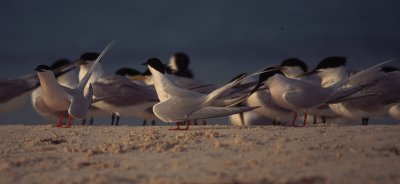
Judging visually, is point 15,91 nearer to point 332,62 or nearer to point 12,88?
point 12,88

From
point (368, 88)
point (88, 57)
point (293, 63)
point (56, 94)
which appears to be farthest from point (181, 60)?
point (56, 94)

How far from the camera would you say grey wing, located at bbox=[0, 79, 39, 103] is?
12.9 m

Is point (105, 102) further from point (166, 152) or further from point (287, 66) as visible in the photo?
point (166, 152)

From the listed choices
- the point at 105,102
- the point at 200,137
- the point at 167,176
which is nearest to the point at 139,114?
the point at 105,102

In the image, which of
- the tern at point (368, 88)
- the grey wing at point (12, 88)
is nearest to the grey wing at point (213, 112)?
Result: the tern at point (368, 88)

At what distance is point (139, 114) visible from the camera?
41.4ft

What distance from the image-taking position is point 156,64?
8812 mm

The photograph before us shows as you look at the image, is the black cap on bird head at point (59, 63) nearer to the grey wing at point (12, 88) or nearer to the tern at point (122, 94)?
the grey wing at point (12, 88)

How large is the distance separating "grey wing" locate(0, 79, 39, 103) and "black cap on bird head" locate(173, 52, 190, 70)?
5.59 metres

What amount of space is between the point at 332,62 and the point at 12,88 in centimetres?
637

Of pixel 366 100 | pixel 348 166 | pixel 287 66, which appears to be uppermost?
pixel 287 66

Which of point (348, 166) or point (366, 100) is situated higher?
point (366, 100)

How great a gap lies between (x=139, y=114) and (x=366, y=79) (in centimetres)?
435

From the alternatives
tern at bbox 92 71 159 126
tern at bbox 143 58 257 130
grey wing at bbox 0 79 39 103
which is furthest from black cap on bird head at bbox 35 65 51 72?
grey wing at bbox 0 79 39 103
